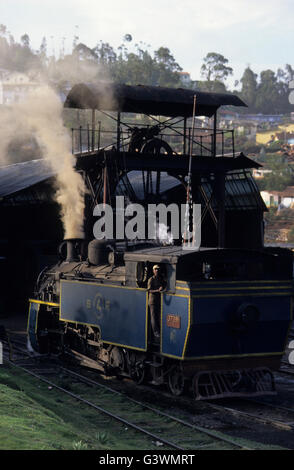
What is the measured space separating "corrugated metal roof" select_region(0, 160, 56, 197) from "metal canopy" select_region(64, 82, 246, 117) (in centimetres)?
646

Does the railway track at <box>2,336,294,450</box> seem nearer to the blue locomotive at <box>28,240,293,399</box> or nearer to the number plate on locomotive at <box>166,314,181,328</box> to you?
the blue locomotive at <box>28,240,293,399</box>

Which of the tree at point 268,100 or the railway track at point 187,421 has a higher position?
the tree at point 268,100

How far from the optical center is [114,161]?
901 inches

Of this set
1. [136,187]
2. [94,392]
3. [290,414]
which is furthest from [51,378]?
[136,187]

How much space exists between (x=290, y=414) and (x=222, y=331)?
2025 millimetres

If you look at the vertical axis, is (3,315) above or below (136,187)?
below

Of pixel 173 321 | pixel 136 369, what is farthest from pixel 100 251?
pixel 173 321

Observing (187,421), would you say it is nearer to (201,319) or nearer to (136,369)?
(201,319)

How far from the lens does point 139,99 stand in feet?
75.9

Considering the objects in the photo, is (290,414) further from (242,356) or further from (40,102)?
(40,102)

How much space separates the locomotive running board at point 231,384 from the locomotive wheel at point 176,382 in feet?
1.20

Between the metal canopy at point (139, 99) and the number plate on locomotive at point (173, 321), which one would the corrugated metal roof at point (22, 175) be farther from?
the number plate on locomotive at point (173, 321)

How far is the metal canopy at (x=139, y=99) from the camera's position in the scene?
23047 mm

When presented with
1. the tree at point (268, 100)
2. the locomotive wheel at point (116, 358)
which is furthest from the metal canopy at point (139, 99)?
the tree at point (268, 100)
